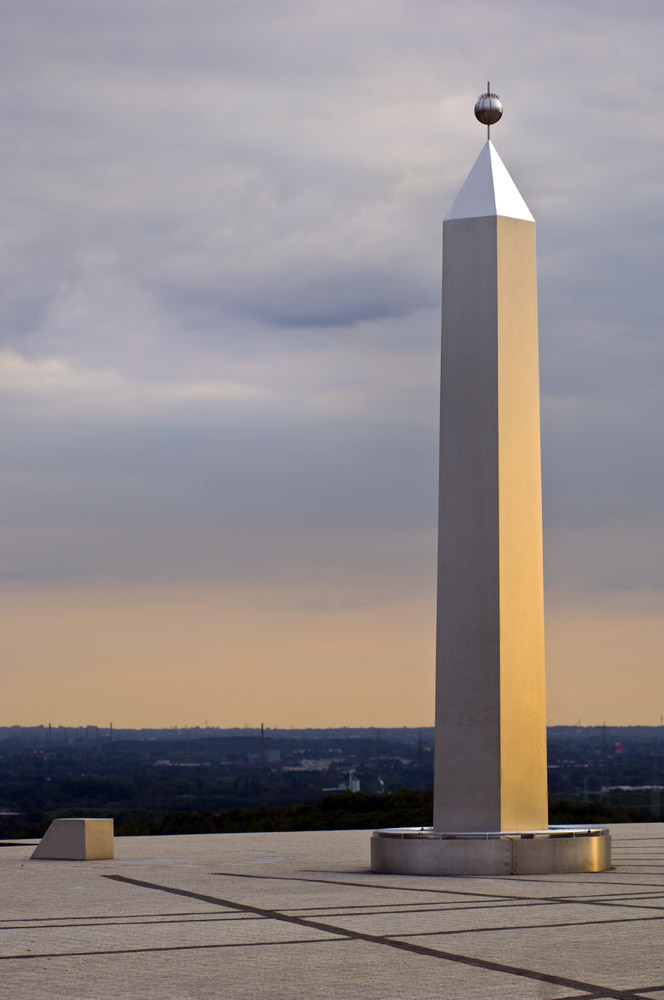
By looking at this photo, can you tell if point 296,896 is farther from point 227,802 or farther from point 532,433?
point 227,802

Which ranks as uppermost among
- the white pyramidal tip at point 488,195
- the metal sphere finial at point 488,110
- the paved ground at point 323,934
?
the metal sphere finial at point 488,110

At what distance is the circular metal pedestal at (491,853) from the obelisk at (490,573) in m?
0.02

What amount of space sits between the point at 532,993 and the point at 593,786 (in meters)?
53.3

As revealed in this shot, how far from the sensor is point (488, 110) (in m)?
19.0

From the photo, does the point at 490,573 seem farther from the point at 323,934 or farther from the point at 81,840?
the point at 323,934

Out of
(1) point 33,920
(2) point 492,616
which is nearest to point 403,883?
(2) point 492,616

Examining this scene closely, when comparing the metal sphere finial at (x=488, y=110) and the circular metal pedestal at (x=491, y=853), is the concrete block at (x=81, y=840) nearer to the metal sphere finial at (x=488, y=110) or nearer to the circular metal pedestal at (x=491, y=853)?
the circular metal pedestal at (x=491, y=853)

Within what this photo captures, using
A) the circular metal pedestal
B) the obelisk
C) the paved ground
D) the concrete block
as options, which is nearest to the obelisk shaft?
the obelisk

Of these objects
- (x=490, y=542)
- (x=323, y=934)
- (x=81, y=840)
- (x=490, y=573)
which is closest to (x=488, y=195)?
(x=490, y=542)

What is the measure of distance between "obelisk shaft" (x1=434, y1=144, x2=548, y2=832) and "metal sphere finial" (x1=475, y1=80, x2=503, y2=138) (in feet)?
5.80

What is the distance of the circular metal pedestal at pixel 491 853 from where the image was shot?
53.3 ft

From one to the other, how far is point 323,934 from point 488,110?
1291cm

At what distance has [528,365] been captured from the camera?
1791 centimetres

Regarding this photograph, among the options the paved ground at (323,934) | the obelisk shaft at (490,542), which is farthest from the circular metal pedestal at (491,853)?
the obelisk shaft at (490,542)
